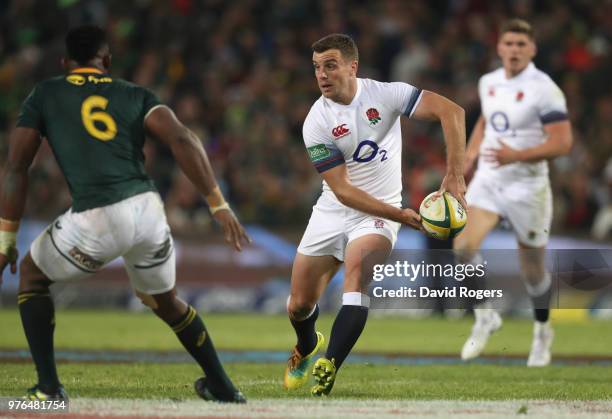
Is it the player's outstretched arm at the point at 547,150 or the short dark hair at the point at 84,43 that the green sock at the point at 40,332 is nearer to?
the short dark hair at the point at 84,43

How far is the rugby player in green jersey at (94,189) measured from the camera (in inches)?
282

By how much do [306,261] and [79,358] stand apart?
361cm

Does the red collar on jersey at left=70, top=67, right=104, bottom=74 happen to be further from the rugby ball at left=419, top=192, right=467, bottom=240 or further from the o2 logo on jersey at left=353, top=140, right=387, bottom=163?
A: the rugby ball at left=419, top=192, right=467, bottom=240

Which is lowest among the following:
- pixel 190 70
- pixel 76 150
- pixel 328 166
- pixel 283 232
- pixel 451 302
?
pixel 283 232

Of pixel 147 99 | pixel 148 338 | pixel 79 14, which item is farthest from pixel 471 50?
pixel 147 99

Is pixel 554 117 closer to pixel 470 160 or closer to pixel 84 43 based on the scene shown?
pixel 470 160

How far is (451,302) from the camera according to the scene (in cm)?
910

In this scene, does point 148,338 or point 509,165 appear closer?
point 509,165

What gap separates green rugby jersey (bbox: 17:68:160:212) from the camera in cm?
720

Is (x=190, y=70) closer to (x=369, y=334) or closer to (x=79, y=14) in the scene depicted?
(x=79, y=14)

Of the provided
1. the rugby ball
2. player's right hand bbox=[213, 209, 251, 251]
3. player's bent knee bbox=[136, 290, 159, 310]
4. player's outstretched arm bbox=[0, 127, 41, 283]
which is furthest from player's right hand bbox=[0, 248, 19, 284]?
the rugby ball

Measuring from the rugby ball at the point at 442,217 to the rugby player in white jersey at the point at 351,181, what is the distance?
3.5 inches

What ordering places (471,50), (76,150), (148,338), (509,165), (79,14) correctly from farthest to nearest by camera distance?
1. (79,14)
2. (471,50)
3. (148,338)
4. (509,165)
5. (76,150)

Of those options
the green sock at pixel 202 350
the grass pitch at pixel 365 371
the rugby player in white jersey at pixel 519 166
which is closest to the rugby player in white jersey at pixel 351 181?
the grass pitch at pixel 365 371
